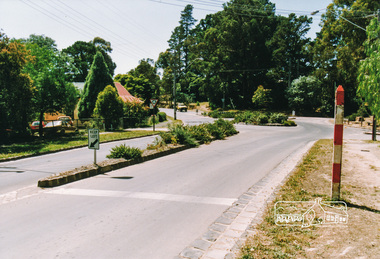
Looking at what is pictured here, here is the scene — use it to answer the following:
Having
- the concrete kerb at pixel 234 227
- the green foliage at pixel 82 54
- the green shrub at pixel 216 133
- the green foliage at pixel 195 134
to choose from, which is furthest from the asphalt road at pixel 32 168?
the green foliage at pixel 82 54

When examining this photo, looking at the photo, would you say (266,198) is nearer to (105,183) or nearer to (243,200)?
(243,200)

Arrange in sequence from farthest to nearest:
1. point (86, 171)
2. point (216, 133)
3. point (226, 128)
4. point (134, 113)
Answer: point (134, 113), point (226, 128), point (216, 133), point (86, 171)

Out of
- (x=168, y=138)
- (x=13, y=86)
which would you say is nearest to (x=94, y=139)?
(x=168, y=138)

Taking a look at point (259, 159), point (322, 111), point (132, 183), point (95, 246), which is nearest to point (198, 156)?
point (259, 159)

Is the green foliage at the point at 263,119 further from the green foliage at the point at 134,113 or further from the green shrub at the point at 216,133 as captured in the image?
the green shrub at the point at 216,133

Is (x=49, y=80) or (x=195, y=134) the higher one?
(x=49, y=80)

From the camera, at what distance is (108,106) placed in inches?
1113

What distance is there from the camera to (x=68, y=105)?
2388 cm

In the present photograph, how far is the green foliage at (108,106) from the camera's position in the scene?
92.7 ft

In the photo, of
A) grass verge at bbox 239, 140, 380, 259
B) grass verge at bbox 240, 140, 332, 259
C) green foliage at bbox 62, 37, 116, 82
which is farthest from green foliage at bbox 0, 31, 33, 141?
green foliage at bbox 62, 37, 116, 82

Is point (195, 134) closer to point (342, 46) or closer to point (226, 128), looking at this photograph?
point (226, 128)

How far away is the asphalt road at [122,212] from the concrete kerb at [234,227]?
20cm

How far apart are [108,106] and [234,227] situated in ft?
81.9

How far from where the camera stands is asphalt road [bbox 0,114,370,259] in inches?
174
